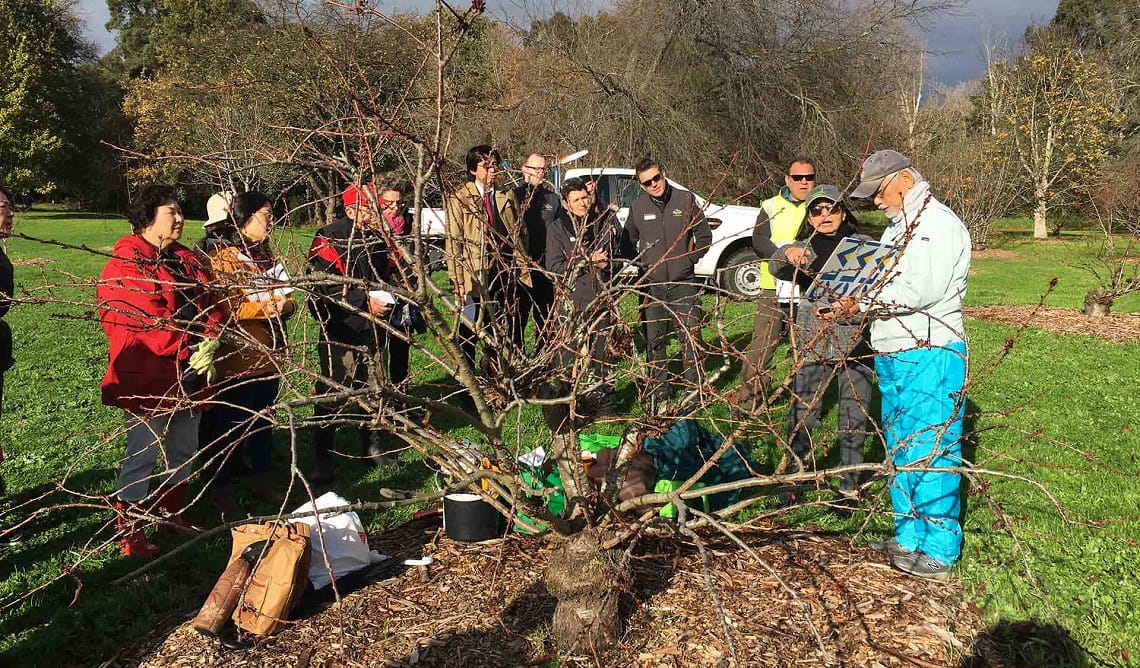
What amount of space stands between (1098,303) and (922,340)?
924cm

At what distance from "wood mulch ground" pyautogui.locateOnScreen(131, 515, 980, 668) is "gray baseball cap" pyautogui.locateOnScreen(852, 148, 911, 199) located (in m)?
1.77

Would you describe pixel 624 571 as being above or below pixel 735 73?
below

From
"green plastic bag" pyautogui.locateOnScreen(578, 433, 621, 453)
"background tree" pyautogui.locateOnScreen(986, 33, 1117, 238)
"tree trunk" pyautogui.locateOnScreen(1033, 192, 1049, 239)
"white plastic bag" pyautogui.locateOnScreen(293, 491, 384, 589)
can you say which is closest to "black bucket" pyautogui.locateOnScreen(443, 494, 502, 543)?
"white plastic bag" pyautogui.locateOnScreen(293, 491, 384, 589)

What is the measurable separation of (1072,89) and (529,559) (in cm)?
3132

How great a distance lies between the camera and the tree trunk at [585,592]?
295 centimetres

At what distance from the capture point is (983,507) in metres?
4.33

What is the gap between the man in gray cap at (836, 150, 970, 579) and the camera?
3.34m

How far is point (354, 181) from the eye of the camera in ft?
7.52

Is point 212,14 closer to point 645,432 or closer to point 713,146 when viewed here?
point 713,146

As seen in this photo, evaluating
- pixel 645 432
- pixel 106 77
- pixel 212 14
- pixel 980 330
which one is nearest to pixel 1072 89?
pixel 980 330

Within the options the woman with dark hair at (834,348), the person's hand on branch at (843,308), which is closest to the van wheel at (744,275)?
the woman with dark hair at (834,348)

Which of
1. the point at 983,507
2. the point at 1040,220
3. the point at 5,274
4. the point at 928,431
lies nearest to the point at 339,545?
the point at 5,274

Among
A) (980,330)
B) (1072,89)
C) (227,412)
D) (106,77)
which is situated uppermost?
(106,77)

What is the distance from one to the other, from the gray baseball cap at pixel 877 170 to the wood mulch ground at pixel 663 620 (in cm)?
177
